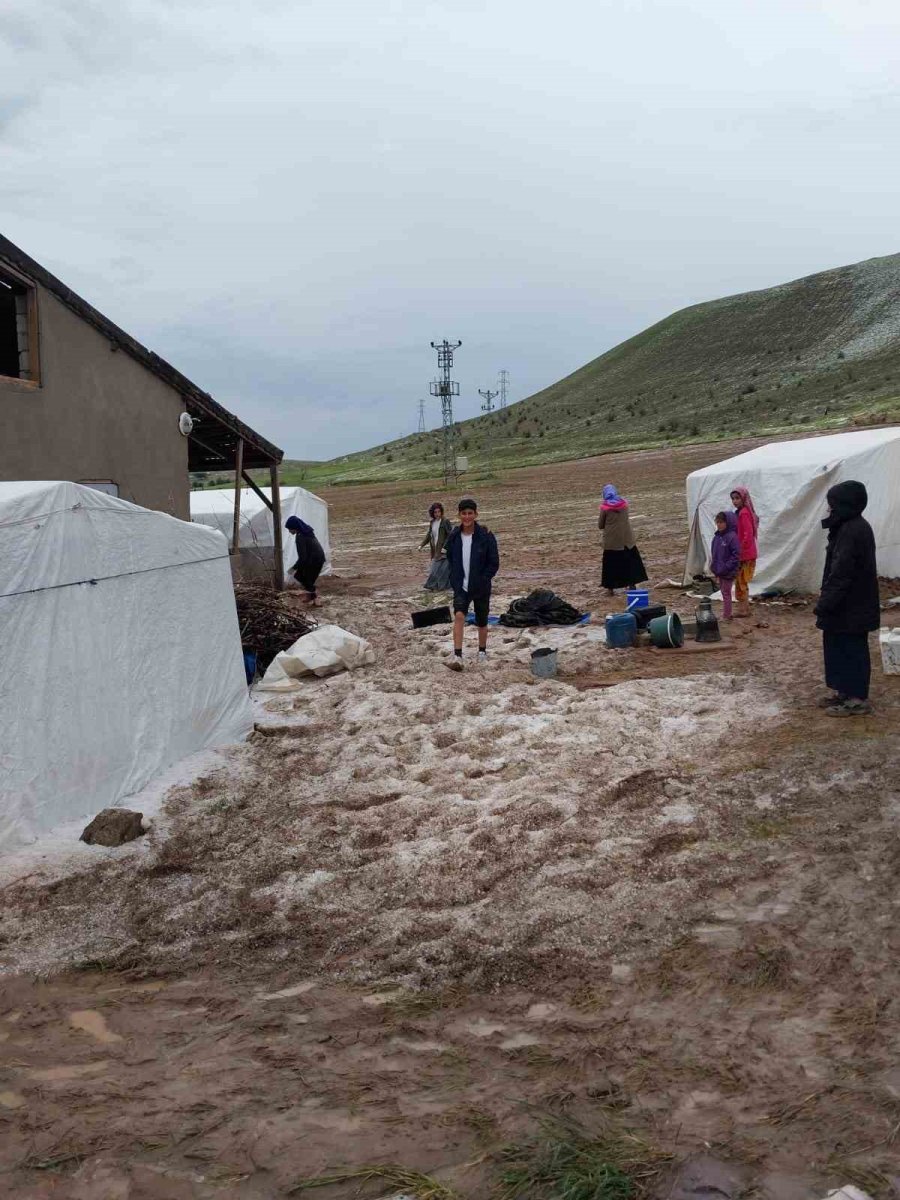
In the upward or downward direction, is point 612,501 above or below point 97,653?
above

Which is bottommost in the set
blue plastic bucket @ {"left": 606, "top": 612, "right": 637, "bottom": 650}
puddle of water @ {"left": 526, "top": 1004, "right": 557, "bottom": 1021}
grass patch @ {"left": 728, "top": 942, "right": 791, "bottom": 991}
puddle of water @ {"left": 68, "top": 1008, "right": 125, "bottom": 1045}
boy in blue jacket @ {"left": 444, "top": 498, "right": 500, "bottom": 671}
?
puddle of water @ {"left": 68, "top": 1008, "right": 125, "bottom": 1045}

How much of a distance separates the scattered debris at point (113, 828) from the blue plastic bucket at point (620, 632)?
A: 590 centimetres

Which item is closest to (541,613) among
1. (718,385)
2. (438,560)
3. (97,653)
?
(438,560)

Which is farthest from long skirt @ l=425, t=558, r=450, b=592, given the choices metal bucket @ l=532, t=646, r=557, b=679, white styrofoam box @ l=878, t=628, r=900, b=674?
white styrofoam box @ l=878, t=628, r=900, b=674

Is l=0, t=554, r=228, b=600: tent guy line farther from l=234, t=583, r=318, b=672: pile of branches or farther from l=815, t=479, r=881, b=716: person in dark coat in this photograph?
l=815, t=479, r=881, b=716: person in dark coat

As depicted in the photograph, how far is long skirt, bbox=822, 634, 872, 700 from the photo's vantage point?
6.91 m

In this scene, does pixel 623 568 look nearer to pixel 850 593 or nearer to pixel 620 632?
pixel 620 632

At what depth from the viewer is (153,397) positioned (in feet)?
41.3

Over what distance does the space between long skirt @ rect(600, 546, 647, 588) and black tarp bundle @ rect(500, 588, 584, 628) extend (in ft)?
4.57

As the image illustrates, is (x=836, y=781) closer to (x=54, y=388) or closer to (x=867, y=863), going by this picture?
(x=867, y=863)

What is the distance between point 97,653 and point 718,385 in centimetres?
6477

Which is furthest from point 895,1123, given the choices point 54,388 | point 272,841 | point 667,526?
point 667,526

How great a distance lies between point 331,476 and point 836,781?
5795 centimetres

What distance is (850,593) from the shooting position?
6742mm
